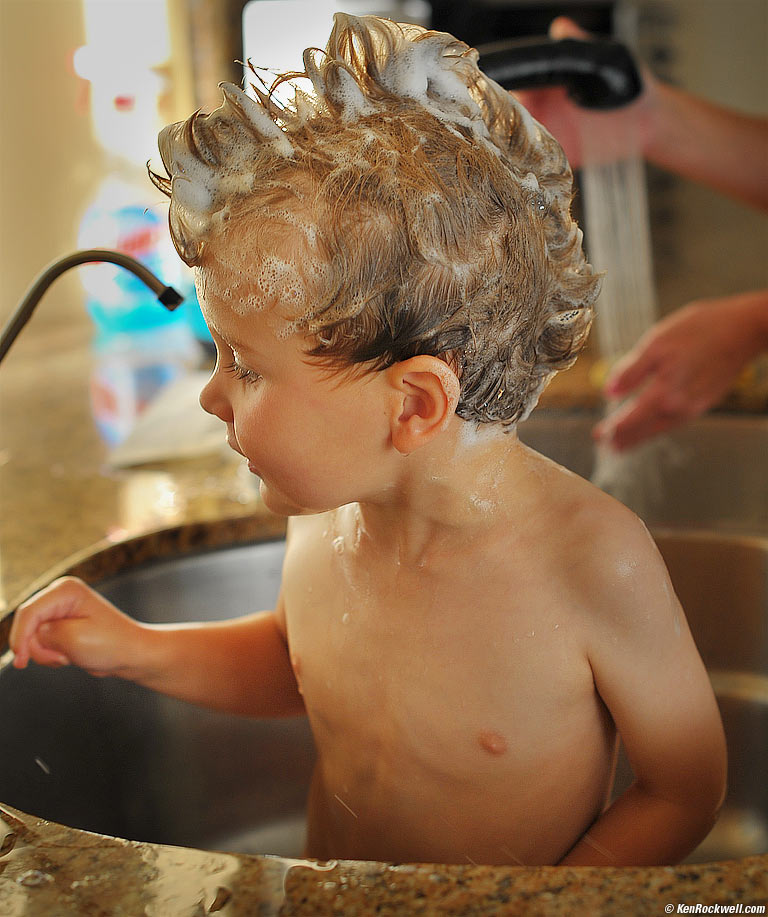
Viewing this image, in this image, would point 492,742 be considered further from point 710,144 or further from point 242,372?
point 710,144

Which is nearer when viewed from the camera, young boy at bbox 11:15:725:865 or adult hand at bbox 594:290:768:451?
young boy at bbox 11:15:725:865

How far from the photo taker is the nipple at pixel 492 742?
24.1 inches

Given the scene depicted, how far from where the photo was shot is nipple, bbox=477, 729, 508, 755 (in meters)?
0.61

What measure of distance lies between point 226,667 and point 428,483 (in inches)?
10.1

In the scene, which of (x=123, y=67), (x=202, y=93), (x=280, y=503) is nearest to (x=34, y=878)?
(x=280, y=503)

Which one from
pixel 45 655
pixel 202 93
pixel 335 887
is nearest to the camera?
pixel 335 887

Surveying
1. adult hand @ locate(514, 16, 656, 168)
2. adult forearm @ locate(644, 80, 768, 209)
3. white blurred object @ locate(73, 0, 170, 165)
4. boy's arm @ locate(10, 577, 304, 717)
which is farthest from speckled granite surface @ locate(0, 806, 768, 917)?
white blurred object @ locate(73, 0, 170, 165)

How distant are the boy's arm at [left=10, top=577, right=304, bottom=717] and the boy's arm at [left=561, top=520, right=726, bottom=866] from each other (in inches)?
11.0

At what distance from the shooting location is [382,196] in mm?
503

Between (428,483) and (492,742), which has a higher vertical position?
(428,483)

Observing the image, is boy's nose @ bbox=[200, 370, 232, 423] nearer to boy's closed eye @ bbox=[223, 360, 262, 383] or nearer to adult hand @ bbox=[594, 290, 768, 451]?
boy's closed eye @ bbox=[223, 360, 262, 383]

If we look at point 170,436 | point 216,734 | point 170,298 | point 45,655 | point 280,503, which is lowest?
point 216,734

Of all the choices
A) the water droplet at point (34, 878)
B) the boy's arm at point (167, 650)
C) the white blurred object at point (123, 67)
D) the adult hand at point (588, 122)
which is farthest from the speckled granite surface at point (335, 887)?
the white blurred object at point (123, 67)

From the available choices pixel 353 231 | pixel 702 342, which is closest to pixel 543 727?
pixel 353 231
